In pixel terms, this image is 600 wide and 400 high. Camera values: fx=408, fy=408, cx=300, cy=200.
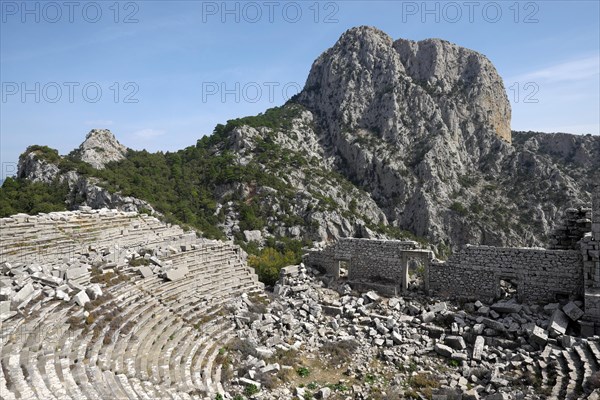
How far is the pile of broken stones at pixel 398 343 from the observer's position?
1087 cm

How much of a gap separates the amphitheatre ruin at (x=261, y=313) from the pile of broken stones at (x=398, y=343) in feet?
0.20

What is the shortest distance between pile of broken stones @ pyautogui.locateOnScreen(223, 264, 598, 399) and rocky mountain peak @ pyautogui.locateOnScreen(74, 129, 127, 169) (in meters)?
34.9

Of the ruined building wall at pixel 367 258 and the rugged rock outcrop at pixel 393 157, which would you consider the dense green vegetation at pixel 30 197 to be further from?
the ruined building wall at pixel 367 258

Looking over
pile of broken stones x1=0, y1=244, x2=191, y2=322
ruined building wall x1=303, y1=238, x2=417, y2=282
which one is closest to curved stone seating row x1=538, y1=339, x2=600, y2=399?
ruined building wall x1=303, y1=238, x2=417, y2=282

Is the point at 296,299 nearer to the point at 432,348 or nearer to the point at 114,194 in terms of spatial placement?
A: the point at 432,348

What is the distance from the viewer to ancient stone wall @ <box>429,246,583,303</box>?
1445cm

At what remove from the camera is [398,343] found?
13.7 metres

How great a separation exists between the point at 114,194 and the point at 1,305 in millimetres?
27124

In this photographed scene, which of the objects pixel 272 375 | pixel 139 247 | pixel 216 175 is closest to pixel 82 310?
pixel 272 375

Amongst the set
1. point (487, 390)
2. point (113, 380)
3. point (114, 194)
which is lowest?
point (487, 390)

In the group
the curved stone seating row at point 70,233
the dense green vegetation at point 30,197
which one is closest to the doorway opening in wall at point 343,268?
the curved stone seating row at point 70,233

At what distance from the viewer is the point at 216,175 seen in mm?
47125

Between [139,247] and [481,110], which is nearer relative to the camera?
[139,247]

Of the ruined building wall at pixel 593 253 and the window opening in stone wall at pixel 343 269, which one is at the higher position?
the ruined building wall at pixel 593 253
